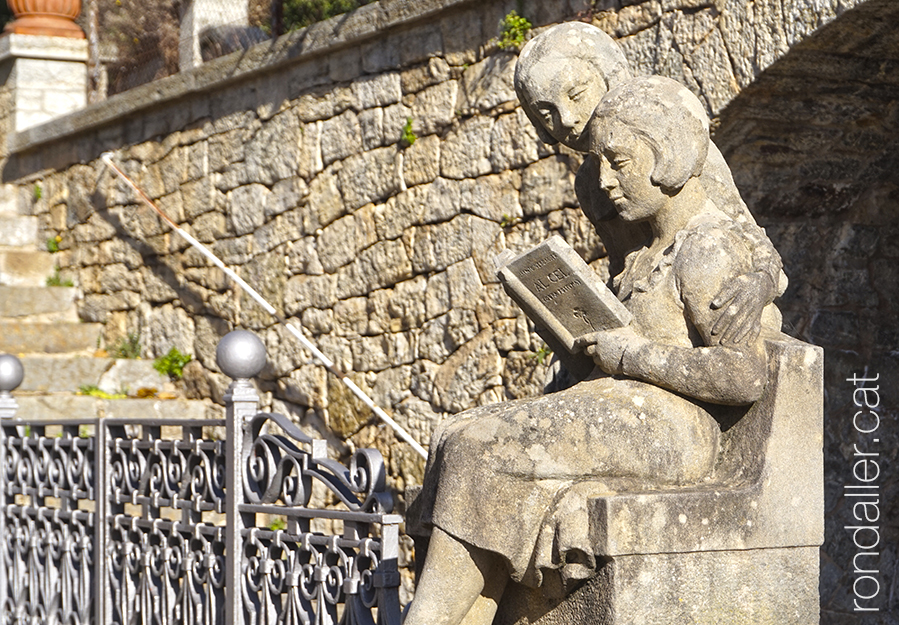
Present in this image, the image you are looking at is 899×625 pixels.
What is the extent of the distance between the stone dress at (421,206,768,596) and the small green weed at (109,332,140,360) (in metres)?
6.56

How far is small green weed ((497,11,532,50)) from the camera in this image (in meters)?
5.76

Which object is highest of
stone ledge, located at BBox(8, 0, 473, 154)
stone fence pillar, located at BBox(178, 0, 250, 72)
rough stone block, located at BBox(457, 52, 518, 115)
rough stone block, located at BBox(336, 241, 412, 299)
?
stone fence pillar, located at BBox(178, 0, 250, 72)

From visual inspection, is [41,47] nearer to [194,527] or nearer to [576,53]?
[194,527]

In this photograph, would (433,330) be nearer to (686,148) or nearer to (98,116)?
(686,148)

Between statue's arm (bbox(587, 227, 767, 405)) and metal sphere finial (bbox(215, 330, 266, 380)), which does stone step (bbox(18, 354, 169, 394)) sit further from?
statue's arm (bbox(587, 227, 767, 405))

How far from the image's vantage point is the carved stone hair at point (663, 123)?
2635mm

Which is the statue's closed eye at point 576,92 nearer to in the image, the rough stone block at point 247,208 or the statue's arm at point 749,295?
the statue's arm at point 749,295

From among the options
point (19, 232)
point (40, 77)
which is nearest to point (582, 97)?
point (19, 232)

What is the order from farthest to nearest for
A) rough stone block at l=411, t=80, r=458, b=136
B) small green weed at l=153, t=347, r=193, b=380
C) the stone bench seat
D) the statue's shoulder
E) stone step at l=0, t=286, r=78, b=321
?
stone step at l=0, t=286, r=78, b=321 → small green weed at l=153, t=347, r=193, b=380 → rough stone block at l=411, t=80, r=458, b=136 → the statue's shoulder → the stone bench seat

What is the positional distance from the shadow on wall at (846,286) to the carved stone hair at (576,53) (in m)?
2.19

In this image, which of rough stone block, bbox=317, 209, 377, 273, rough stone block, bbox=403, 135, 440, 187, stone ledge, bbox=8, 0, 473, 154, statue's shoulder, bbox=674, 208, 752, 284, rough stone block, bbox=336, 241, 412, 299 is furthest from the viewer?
rough stone block, bbox=317, 209, 377, 273

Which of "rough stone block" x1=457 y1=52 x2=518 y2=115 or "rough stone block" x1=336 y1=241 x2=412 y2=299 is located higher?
"rough stone block" x1=457 y1=52 x2=518 y2=115

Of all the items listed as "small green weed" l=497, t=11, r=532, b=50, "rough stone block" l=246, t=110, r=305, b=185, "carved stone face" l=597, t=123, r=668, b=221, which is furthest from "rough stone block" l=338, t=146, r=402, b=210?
"carved stone face" l=597, t=123, r=668, b=221

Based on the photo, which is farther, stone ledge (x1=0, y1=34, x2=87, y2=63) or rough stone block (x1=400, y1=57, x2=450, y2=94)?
stone ledge (x1=0, y1=34, x2=87, y2=63)
